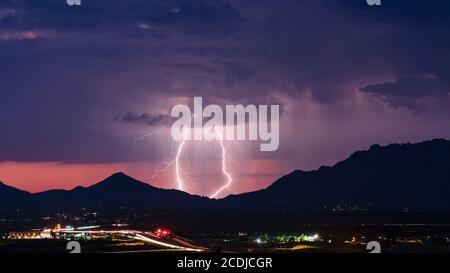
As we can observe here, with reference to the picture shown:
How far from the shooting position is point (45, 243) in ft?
454
